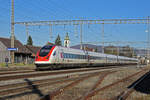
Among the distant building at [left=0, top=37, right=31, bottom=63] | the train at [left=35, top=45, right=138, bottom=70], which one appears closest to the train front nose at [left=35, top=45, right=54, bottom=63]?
the train at [left=35, top=45, right=138, bottom=70]

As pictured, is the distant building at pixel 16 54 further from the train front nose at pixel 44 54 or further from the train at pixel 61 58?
the train front nose at pixel 44 54

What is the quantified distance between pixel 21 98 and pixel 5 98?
548 mm

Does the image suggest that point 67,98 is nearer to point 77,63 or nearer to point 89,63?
point 77,63

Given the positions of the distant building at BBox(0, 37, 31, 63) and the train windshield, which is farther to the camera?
the distant building at BBox(0, 37, 31, 63)

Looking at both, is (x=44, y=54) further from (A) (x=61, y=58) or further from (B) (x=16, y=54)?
(B) (x=16, y=54)

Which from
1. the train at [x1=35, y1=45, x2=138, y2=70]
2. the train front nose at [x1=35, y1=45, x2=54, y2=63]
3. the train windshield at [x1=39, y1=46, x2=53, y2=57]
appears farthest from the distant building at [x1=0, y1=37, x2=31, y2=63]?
the train front nose at [x1=35, y1=45, x2=54, y2=63]

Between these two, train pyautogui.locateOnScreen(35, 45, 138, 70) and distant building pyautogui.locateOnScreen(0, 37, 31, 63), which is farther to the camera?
distant building pyautogui.locateOnScreen(0, 37, 31, 63)

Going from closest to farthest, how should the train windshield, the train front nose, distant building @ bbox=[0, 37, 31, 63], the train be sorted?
the train front nose, the train, the train windshield, distant building @ bbox=[0, 37, 31, 63]

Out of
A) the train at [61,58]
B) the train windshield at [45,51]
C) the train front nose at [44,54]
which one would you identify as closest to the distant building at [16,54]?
the train at [61,58]

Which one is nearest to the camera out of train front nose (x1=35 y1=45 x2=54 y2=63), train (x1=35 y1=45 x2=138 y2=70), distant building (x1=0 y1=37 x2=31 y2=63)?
train front nose (x1=35 y1=45 x2=54 y2=63)

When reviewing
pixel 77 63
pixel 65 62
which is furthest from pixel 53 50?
pixel 77 63

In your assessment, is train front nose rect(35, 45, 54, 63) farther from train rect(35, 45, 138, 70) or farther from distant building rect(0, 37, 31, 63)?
distant building rect(0, 37, 31, 63)

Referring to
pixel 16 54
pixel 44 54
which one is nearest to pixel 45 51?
pixel 44 54

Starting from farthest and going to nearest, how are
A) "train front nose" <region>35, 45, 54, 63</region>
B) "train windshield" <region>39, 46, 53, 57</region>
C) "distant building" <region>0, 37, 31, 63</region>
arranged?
"distant building" <region>0, 37, 31, 63</region> → "train windshield" <region>39, 46, 53, 57</region> → "train front nose" <region>35, 45, 54, 63</region>
